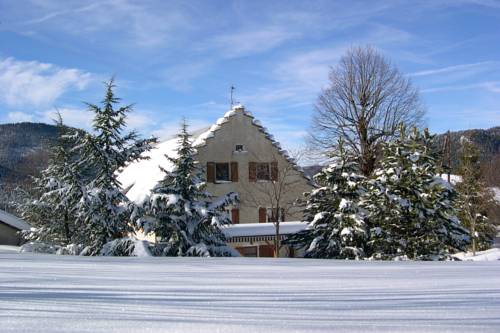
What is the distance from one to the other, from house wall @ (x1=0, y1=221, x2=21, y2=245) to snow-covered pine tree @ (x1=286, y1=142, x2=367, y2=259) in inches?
825

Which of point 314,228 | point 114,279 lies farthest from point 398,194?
point 114,279

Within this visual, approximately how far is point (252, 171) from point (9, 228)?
56.3 feet

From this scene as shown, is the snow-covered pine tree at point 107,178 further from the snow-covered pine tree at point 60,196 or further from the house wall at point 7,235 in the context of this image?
the house wall at point 7,235

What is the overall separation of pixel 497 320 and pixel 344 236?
14606 mm

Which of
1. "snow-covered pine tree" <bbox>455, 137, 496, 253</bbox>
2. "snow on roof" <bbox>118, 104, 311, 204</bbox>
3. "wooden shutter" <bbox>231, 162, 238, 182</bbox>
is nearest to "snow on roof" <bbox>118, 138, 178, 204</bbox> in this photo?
"snow on roof" <bbox>118, 104, 311, 204</bbox>

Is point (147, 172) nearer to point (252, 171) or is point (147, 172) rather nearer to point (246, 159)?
point (246, 159)

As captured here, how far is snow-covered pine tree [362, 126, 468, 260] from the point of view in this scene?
17328 mm

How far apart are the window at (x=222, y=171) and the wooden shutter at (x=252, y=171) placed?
143cm

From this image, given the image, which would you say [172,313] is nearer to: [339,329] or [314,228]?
[339,329]

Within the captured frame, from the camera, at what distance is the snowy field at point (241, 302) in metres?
3.90

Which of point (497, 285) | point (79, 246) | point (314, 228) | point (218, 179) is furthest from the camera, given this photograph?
point (218, 179)

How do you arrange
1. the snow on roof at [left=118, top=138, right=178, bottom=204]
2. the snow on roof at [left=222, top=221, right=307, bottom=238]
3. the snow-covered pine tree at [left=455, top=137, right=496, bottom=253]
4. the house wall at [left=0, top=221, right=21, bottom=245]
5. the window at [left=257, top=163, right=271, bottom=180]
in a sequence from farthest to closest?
the snow-covered pine tree at [left=455, top=137, right=496, bottom=253] < the house wall at [left=0, top=221, right=21, bottom=245] < the window at [left=257, top=163, right=271, bottom=180] < the snow on roof at [left=118, top=138, right=178, bottom=204] < the snow on roof at [left=222, top=221, right=307, bottom=238]

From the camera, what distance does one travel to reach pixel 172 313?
430 cm

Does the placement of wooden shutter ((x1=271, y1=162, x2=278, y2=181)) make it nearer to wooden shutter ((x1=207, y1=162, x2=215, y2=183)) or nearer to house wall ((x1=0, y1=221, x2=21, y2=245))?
wooden shutter ((x1=207, y1=162, x2=215, y2=183))
